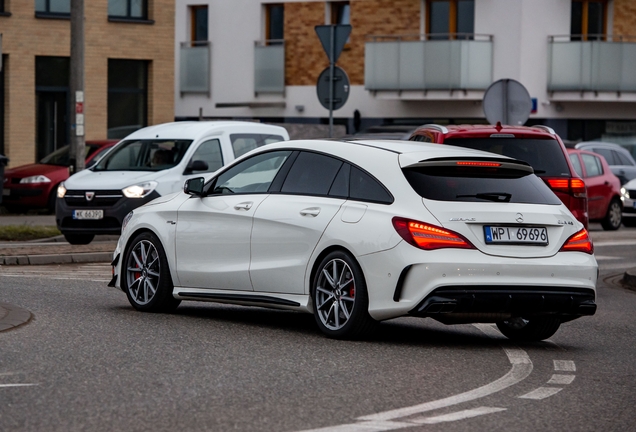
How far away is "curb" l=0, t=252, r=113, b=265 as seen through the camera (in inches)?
677

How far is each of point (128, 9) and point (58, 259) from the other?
21642 millimetres

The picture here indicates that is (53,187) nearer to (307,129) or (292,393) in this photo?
(307,129)

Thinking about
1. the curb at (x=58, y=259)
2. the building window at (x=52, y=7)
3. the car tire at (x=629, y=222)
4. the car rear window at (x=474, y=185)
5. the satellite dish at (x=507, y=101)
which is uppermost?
the building window at (x=52, y=7)

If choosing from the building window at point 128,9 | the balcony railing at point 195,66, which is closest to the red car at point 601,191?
the building window at point 128,9

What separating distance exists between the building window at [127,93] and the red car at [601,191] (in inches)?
573

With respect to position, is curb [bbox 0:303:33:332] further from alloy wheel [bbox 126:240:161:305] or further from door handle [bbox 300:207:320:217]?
door handle [bbox 300:207:320:217]

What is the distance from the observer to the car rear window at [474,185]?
9992 millimetres

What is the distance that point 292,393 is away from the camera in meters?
7.76

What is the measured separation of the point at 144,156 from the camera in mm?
20578

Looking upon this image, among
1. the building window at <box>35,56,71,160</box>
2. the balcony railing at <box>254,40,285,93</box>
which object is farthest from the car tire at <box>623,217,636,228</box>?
the balcony railing at <box>254,40,285,93</box>

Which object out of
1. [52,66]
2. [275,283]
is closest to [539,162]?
[275,283]

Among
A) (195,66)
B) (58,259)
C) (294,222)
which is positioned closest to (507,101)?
(58,259)

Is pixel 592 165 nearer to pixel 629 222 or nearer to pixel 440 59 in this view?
pixel 629 222

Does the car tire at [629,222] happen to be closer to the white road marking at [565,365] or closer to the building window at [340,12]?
the building window at [340,12]
